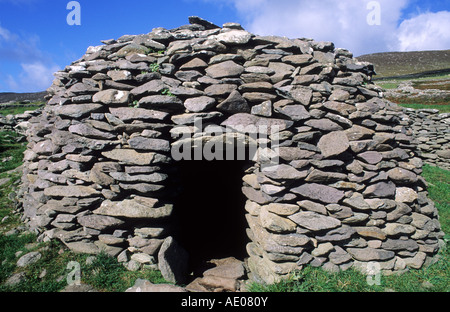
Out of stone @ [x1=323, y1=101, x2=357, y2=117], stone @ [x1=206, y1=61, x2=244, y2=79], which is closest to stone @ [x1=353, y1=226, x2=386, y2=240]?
stone @ [x1=323, y1=101, x2=357, y2=117]

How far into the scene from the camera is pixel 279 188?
432 cm

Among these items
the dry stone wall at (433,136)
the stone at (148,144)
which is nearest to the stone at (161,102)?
the stone at (148,144)

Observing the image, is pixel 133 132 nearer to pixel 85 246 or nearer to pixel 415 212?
pixel 85 246

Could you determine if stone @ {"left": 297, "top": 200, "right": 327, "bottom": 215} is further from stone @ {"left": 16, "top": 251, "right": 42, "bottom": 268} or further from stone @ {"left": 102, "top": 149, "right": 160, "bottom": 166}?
stone @ {"left": 16, "top": 251, "right": 42, "bottom": 268}

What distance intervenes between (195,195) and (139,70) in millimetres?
3966

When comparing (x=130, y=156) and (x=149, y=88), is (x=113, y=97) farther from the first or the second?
(x=130, y=156)

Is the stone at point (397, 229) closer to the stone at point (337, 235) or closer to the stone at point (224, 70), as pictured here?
the stone at point (337, 235)

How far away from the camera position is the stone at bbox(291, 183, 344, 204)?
4.28m

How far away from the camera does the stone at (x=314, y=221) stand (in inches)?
165

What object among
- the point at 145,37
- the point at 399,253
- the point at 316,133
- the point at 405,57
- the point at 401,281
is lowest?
the point at 401,281

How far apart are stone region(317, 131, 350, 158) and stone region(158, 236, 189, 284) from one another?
3.13m

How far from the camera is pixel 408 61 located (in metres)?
76.4
